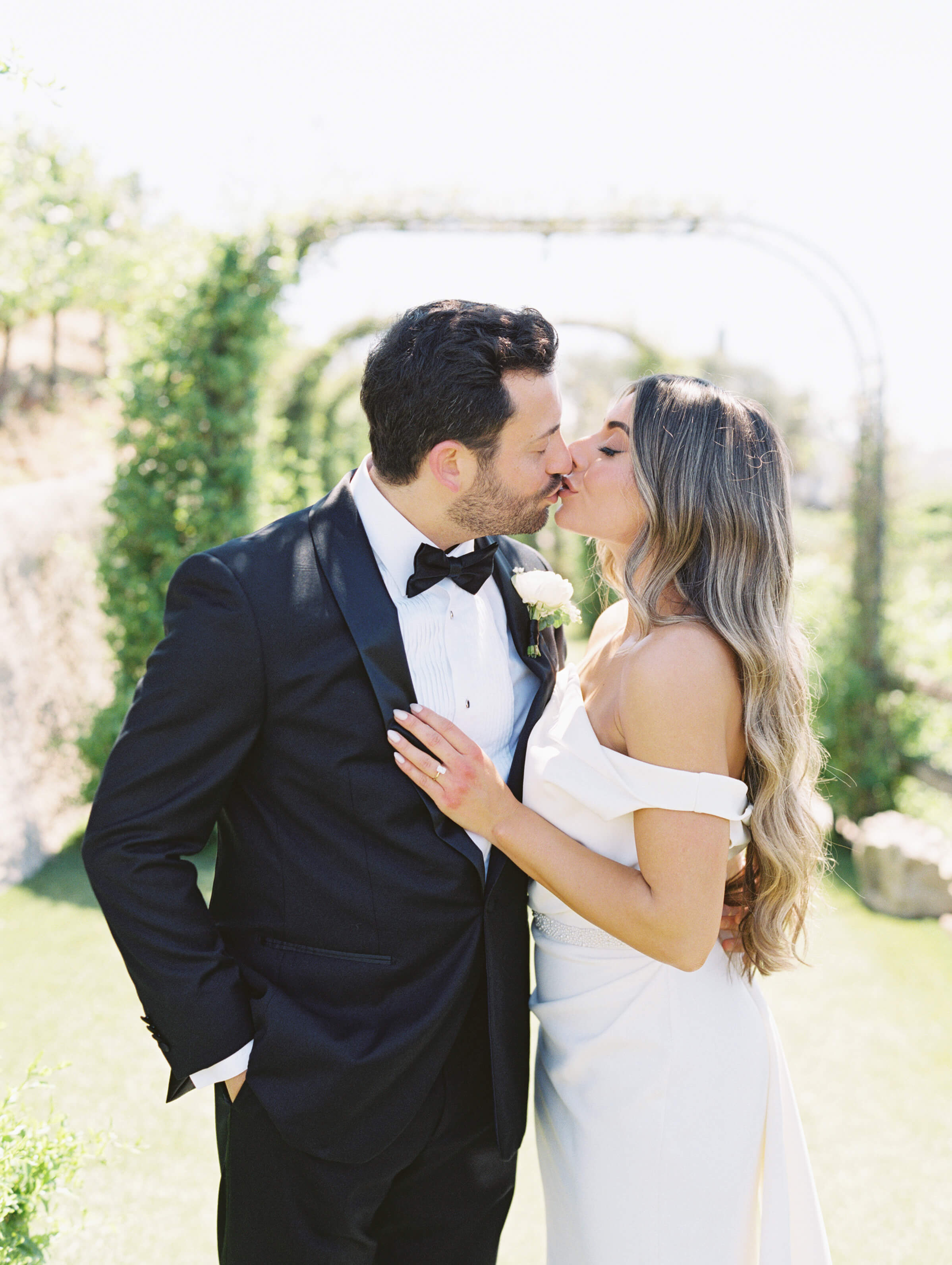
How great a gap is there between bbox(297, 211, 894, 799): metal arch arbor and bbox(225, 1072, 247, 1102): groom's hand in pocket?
5.78 meters

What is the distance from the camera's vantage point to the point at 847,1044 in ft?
13.7

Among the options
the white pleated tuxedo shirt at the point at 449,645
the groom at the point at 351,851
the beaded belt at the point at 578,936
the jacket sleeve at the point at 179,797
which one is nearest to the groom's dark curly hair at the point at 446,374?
the groom at the point at 351,851

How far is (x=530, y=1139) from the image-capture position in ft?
12.4

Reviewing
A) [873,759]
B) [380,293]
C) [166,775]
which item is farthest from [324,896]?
[380,293]

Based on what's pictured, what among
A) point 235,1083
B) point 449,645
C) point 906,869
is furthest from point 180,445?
point 906,869

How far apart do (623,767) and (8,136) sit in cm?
929

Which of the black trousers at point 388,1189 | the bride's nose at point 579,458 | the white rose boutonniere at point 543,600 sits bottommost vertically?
the black trousers at point 388,1189

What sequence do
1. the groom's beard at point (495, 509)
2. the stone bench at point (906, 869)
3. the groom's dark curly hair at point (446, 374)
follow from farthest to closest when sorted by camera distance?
the stone bench at point (906, 869) → the groom's beard at point (495, 509) → the groom's dark curly hair at point (446, 374)

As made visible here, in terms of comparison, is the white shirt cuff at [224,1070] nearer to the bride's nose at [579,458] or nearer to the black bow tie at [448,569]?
the black bow tie at [448,569]

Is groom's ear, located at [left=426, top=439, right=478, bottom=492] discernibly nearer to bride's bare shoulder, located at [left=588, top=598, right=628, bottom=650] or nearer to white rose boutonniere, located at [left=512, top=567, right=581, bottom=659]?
white rose boutonniere, located at [left=512, top=567, right=581, bottom=659]

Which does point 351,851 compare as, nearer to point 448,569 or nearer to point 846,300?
point 448,569

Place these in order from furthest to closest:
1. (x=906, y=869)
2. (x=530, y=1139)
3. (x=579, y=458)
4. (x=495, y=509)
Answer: (x=906, y=869)
(x=530, y=1139)
(x=579, y=458)
(x=495, y=509)

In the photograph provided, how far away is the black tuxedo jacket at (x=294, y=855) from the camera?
69.4 inches

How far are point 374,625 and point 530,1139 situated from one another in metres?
2.85
